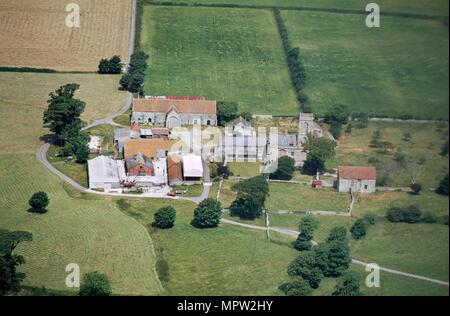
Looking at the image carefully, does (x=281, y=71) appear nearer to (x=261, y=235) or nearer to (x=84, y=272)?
(x=261, y=235)

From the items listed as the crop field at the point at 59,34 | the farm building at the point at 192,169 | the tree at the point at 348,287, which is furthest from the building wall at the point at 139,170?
the crop field at the point at 59,34

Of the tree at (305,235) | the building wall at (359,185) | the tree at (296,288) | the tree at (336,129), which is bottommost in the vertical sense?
the tree at (296,288)

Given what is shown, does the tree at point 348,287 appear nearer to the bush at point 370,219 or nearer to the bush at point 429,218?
the bush at point 429,218

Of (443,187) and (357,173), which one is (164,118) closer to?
(357,173)

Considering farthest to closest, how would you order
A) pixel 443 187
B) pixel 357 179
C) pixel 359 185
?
pixel 359 185
pixel 357 179
pixel 443 187

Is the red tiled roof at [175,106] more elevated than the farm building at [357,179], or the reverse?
the red tiled roof at [175,106]

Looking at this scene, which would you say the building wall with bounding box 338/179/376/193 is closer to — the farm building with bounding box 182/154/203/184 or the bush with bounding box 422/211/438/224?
the farm building with bounding box 182/154/203/184

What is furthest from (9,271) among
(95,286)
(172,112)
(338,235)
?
(172,112)
